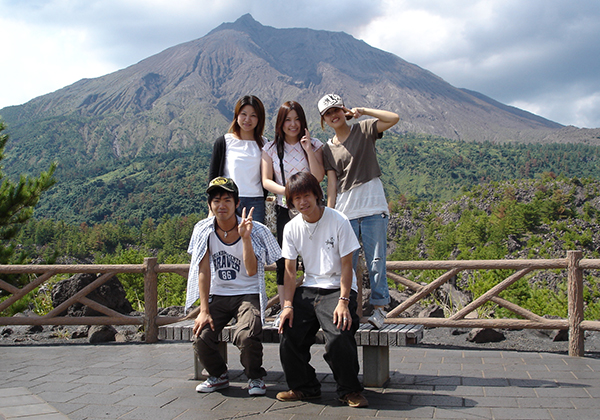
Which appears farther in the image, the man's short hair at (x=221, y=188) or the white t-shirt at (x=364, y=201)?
the white t-shirt at (x=364, y=201)

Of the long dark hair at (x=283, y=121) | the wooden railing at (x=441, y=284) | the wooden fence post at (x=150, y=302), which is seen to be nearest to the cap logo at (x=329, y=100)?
the long dark hair at (x=283, y=121)

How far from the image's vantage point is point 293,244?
3.50m

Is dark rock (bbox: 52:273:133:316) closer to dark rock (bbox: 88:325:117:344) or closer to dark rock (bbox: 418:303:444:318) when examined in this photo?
dark rock (bbox: 88:325:117:344)

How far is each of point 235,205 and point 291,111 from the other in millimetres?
830

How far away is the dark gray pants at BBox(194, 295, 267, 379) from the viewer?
11.4ft

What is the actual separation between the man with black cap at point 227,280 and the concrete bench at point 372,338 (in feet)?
0.40

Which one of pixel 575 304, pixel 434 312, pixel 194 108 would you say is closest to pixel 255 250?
pixel 575 304

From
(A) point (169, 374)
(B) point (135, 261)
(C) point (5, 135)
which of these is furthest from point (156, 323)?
(C) point (5, 135)

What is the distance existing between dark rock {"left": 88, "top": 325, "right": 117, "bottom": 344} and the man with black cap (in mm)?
2617

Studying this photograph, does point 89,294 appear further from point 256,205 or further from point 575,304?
point 575,304

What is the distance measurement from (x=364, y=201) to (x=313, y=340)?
1.05 meters

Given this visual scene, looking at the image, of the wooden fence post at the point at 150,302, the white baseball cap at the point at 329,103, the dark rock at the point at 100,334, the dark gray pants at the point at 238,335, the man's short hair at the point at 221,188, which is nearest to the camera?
the dark gray pants at the point at 238,335

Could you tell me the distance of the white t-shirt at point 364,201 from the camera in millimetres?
3875

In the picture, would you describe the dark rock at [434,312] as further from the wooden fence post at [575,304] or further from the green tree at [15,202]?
the green tree at [15,202]
